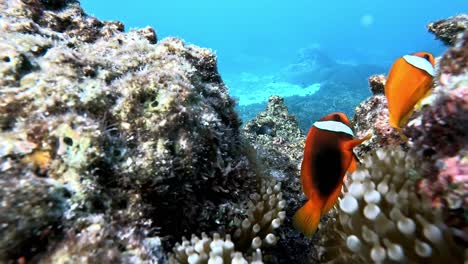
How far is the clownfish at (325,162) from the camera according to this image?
184 centimetres

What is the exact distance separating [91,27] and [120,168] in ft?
7.63

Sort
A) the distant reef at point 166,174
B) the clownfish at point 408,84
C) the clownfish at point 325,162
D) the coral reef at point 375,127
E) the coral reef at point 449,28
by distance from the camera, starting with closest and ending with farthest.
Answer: the distant reef at point 166,174 < the clownfish at point 325,162 < the clownfish at point 408,84 < the coral reef at point 375,127 < the coral reef at point 449,28

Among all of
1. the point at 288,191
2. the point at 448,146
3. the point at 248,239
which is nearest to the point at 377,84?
the point at 288,191

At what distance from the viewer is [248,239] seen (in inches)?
94.4

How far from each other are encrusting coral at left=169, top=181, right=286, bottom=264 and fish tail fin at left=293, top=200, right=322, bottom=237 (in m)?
0.30

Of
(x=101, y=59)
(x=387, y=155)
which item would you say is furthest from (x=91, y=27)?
(x=387, y=155)

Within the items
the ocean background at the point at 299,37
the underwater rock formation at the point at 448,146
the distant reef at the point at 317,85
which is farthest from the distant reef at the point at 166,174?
the ocean background at the point at 299,37

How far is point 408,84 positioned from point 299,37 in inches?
4338

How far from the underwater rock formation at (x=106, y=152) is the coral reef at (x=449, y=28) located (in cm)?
434

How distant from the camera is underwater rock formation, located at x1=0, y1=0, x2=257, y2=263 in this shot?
1729mm

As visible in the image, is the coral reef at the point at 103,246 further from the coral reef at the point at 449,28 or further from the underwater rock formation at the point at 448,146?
the coral reef at the point at 449,28

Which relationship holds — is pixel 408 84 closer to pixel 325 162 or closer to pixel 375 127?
pixel 325 162

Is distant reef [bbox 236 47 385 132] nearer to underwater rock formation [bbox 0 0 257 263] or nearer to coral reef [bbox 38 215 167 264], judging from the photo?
underwater rock formation [bbox 0 0 257 263]

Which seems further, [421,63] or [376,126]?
[376,126]
